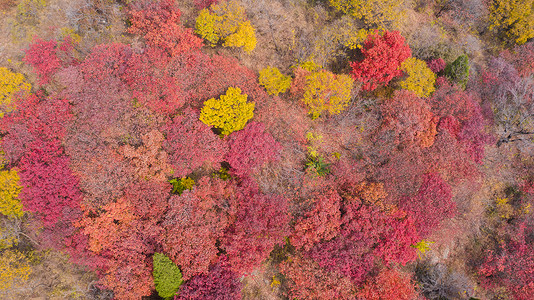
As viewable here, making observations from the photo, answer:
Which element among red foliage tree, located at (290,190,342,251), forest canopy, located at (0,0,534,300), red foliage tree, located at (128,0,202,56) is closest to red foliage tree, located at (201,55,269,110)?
forest canopy, located at (0,0,534,300)

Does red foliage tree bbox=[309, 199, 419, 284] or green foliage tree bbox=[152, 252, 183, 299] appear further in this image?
red foliage tree bbox=[309, 199, 419, 284]

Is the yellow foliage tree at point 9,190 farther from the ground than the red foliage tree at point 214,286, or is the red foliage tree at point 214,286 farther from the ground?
the yellow foliage tree at point 9,190

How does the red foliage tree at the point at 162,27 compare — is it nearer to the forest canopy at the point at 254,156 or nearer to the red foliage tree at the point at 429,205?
the forest canopy at the point at 254,156

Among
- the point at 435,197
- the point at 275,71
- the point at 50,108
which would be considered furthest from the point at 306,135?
the point at 50,108

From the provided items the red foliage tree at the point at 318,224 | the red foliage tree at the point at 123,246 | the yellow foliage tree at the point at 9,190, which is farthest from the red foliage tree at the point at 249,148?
the yellow foliage tree at the point at 9,190

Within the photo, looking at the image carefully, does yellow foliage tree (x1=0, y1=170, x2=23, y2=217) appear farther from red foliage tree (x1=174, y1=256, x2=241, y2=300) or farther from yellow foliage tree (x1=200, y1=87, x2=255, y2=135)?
yellow foliage tree (x1=200, y1=87, x2=255, y2=135)

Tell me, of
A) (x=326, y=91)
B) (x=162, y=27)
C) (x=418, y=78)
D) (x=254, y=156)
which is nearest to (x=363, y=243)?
(x=254, y=156)

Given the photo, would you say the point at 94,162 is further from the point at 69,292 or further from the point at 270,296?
the point at 270,296
